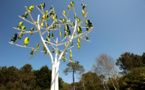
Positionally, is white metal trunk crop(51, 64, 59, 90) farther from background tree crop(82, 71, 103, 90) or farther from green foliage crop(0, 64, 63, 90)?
green foliage crop(0, 64, 63, 90)

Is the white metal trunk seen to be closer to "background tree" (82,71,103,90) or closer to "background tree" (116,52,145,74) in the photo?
"background tree" (82,71,103,90)

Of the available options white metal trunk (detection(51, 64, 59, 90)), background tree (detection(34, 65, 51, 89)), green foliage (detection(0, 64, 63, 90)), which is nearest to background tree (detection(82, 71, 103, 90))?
green foliage (detection(0, 64, 63, 90))

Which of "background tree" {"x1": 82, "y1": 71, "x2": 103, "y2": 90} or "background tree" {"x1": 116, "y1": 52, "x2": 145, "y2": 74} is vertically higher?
"background tree" {"x1": 116, "y1": 52, "x2": 145, "y2": 74}

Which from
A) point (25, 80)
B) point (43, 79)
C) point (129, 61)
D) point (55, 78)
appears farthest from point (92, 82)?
point (55, 78)

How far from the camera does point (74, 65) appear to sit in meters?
22.6

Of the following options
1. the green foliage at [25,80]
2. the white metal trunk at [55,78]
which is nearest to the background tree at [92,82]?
the green foliage at [25,80]

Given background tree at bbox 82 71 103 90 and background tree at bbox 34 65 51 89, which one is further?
background tree at bbox 82 71 103 90

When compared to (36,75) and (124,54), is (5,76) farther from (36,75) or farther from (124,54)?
(124,54)

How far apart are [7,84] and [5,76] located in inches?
85.3

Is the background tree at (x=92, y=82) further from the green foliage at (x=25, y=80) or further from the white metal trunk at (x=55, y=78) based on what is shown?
the white metal trunk at (x=55, y=78)

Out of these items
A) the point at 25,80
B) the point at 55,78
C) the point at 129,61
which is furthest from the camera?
the point at 25,80

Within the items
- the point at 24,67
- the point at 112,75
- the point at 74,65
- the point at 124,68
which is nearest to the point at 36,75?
the point at 24,67

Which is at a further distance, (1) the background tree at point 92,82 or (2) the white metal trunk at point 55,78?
(1) the background tree at point 92,82

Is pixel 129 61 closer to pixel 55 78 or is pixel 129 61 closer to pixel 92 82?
pixel 92 82
